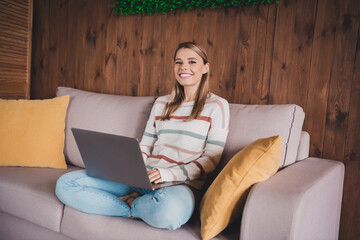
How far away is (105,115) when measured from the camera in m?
1.80

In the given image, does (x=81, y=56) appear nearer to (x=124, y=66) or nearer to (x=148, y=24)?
(x=124, y=66)

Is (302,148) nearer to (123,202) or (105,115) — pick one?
(123,202)

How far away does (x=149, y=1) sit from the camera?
79.4 inches

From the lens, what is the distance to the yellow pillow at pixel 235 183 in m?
0.96

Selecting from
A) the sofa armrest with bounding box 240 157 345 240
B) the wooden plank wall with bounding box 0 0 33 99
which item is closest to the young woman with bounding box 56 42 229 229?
the sofa armrest with bounding box 240 157 345 240

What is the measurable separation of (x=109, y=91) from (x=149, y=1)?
767 mm

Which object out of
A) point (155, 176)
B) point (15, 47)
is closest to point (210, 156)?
point (155, 176)

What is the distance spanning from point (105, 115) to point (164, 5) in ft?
2.82

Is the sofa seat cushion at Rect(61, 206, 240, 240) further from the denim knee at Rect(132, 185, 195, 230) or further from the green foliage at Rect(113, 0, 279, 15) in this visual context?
the green foliage at Rect(113, 0, 279, 15)

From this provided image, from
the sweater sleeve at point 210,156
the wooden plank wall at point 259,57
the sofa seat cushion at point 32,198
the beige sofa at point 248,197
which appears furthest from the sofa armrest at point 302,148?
the sofa seat cushion at point 32,198

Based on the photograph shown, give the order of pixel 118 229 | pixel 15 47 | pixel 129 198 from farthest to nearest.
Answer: pixel 15 47 → pixel 129 198 → pixel 118 229

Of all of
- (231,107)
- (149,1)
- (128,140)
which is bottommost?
(128,140)

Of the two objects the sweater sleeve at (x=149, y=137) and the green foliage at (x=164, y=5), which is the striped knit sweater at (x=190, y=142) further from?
the green foliage at (x=164, y=5)

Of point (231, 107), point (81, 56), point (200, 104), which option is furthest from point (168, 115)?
point (81, 56)
